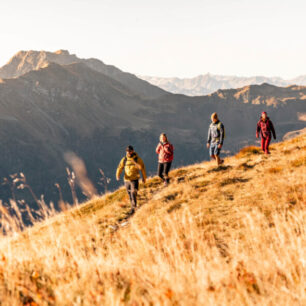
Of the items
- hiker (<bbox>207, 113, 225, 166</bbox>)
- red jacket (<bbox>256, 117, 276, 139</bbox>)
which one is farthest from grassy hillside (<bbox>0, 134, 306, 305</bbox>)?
red jacket (<bbox>256, 117, 276, 139</bbox>)

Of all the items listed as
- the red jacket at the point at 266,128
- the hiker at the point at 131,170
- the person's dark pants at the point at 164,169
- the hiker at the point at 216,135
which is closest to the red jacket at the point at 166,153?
the person's dark pants at the point at 164,169

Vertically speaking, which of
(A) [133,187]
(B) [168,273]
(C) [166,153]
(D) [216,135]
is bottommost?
(A) [133,187]

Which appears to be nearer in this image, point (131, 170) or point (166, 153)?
point (131, 170)

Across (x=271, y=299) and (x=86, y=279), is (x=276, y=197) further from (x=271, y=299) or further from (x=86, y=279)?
(x=86, y=279)

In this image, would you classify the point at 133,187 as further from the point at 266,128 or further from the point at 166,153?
the point at 266,128

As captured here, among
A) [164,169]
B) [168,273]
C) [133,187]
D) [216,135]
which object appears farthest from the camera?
[216,135]

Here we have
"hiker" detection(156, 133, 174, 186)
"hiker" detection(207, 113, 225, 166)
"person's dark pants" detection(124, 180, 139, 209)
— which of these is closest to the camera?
"person's dark pants" detection(124, 180, 139, 209)

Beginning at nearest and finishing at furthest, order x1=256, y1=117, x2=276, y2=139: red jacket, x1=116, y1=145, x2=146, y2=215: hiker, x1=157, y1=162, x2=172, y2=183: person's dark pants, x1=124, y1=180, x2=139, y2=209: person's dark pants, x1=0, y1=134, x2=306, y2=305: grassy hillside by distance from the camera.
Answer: x1=0, y1=134, x2=306, y2=305: grassy hillside
x1=116, y1=145, x2=146, y2=215: hiker
x1=124, y1=180, x2=139, y2=209: person's dark pants
x1=157, y1=162, x2=172, y2=183: person's dark pants
x1=256, y1=117, x2=276, y2=139: red jacket

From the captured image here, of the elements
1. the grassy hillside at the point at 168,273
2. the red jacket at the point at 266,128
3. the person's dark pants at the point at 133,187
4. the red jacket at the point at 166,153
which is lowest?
the person's dark pants at the point at 133,187

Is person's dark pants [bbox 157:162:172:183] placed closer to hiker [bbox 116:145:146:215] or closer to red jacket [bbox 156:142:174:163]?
red jacket [bbox 156:142:174:163]

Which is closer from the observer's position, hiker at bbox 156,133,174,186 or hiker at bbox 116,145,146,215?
hiker at bbox 116,145,146,215

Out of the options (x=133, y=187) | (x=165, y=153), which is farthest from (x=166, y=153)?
(x=133, y=187)

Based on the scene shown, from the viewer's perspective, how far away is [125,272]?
3.45m

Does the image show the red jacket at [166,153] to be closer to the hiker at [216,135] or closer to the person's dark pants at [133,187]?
the hiker at [216,135]
